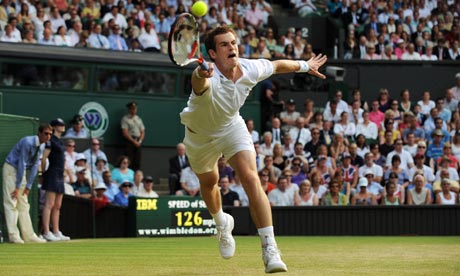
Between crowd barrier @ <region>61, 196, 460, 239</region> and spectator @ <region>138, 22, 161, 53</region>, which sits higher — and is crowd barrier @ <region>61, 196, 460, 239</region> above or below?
below

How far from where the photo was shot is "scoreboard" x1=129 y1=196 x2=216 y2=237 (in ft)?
63.1

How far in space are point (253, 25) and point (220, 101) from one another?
1889cm

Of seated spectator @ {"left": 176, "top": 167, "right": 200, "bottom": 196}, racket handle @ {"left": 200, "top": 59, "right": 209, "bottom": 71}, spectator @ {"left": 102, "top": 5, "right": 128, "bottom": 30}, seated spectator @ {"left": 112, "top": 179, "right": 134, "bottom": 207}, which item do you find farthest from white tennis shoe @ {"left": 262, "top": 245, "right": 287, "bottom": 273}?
spectator @ {"left": 102, "top": 5, "right": 128, "bottom": 30}

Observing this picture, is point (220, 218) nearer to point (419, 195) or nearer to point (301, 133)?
point (419, 195)

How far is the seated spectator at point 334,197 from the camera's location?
68.4 feet

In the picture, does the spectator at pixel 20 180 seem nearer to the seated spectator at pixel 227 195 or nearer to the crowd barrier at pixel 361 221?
the seated spectator at pixel 227 195

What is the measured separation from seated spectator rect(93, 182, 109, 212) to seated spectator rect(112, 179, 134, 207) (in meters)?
0.22

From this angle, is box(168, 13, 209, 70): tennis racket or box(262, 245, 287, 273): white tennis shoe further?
box(168, 13, 209, 70): tennis racket

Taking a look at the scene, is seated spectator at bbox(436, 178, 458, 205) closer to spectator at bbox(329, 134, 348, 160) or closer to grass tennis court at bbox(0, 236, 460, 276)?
spectator at bbox(329, 134, 348, 160)

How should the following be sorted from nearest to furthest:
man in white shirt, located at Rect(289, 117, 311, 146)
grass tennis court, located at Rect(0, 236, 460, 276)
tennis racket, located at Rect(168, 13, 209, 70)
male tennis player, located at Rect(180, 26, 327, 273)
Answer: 1. tennis racket, located at Rect(168, 13, 209, 70)
2. male tennis player, located at Rect(180, 26, 327, 273)
3. grass tennis court, located at Rect(0, 236, 460, 276)
4. man in white shirt, located at Rect(289, 117, 311, 146)

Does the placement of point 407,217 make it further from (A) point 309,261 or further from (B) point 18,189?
(A) point 309,261

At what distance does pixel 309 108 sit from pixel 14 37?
7386 mm

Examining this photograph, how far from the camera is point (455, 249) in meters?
13.6

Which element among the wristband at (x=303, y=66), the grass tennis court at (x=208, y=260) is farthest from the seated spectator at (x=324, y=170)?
the wristband at (x=303, y=66)
